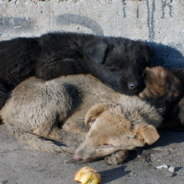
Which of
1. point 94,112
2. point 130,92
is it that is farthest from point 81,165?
point 130,92

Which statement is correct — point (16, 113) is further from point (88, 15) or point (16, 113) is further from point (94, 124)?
point (88, 15)

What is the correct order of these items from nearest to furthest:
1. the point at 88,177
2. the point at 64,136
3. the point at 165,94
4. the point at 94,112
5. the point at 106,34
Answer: the point at 88,177, the point at 94,112, the point at 64,136, the point at 165,94, the point at 106,34

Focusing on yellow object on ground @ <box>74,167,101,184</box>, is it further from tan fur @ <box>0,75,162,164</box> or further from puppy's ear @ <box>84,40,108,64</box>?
puppy's ear @ <box>84,40,108,64</box>

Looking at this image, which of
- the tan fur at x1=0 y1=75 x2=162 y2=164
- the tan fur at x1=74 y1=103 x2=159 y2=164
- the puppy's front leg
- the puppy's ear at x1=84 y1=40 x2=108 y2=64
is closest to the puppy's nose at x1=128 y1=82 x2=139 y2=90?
the tan fur at x1=0 y1=75 x2=162 y2=164

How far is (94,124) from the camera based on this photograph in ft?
14.6

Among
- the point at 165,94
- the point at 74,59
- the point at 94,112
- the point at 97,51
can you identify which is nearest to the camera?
the point at 94,112

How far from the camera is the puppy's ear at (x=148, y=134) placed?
4164mm

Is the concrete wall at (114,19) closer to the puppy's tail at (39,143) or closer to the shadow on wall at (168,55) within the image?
the shadow on wall at (168,55)

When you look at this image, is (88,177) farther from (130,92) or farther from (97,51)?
(97,51)

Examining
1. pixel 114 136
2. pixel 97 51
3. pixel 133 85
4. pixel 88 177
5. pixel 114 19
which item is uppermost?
pixel 114 19

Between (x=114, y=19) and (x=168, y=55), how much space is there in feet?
4.42

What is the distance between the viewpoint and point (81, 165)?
4.17 meters

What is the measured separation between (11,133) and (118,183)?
221 cm

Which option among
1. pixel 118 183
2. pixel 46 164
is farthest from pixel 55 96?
pixel 118 183
